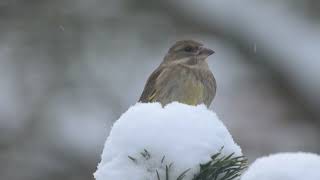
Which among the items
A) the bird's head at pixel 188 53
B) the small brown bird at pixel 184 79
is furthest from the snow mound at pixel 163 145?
the bird's head at pixel 188 53

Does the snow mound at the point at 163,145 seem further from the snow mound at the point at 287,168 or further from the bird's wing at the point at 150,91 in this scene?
the bird's wing at the point at 150,91

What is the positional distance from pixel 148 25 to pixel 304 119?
7.20 ft

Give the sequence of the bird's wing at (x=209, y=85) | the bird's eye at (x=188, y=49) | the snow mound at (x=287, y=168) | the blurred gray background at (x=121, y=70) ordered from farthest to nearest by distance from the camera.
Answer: the blurred gray background at (x=121, y=70), the bird's eye at (x=188, y=49), the bird's wing at (x=209, y=85), the snow mound at (x=287, y=168)

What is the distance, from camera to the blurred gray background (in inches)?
388

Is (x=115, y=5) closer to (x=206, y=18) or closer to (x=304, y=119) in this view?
(x=206, y=18)

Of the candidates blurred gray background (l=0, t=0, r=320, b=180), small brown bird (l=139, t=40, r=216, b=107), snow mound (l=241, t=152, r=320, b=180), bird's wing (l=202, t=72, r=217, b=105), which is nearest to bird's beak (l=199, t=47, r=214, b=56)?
small brown bird (l=139, t=40, r=216, b=107)

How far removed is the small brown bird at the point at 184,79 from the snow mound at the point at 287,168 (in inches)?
123

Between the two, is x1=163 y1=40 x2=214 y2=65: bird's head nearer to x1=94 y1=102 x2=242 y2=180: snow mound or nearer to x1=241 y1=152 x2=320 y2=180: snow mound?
x1=94 y1=102 x2=242 y2=180: snow mound

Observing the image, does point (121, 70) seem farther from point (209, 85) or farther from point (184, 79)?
point (209, 85)

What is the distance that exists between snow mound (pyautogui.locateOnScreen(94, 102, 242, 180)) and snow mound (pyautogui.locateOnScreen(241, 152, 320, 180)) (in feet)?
0.62

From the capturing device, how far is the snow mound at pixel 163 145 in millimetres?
2189

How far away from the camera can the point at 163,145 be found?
2.19 metres

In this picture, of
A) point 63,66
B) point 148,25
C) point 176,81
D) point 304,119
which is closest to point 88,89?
point 63,66

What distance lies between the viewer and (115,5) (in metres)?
11.2
